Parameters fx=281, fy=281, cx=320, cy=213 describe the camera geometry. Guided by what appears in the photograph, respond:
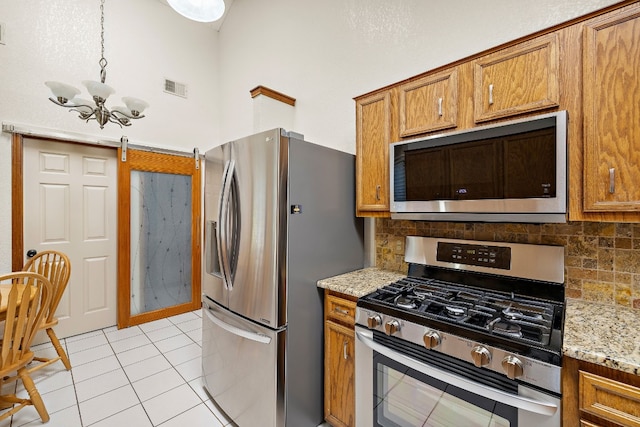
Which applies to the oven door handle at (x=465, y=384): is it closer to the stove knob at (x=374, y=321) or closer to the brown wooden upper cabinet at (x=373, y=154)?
the stove knob at (x=374, y=321)

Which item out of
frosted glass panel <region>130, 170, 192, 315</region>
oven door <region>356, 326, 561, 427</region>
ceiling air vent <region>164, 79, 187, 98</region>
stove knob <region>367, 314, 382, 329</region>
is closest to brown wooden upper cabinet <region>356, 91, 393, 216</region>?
stove knob <region>367, 314, 382, 329</region>

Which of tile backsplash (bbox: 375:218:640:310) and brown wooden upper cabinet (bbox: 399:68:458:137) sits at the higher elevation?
brown wooden upper cabinet (bbox: 399:68:458:137)

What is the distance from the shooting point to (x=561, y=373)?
0.95 meters

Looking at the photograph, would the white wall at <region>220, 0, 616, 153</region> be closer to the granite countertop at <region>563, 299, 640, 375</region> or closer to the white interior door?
the granite countertop at <region>563, 299, 640, 375</region>

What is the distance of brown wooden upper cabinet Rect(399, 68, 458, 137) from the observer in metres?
1.53

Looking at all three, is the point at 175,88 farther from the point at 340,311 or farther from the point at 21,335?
the point at 340,311

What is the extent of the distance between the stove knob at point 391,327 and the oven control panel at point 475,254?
68 centimetres

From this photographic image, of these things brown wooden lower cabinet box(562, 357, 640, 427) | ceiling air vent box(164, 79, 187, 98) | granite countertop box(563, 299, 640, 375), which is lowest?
brown wooden lower cabinet box(562, 357, 640, 427)

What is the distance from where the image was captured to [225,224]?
1793mm

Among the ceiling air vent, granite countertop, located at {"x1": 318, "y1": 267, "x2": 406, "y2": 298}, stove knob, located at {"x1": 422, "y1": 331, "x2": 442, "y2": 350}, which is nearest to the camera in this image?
stove knob, located at {"x1": 422, "y1": 331, "x2": 442, "y2": 350}

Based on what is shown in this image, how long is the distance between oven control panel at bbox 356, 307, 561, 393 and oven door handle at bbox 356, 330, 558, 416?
6 cm

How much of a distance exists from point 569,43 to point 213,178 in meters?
2.04

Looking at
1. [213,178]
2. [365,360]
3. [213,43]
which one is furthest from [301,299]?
[213,43]

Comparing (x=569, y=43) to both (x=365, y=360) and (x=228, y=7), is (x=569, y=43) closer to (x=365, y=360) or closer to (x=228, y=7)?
(x=365, y=360)
